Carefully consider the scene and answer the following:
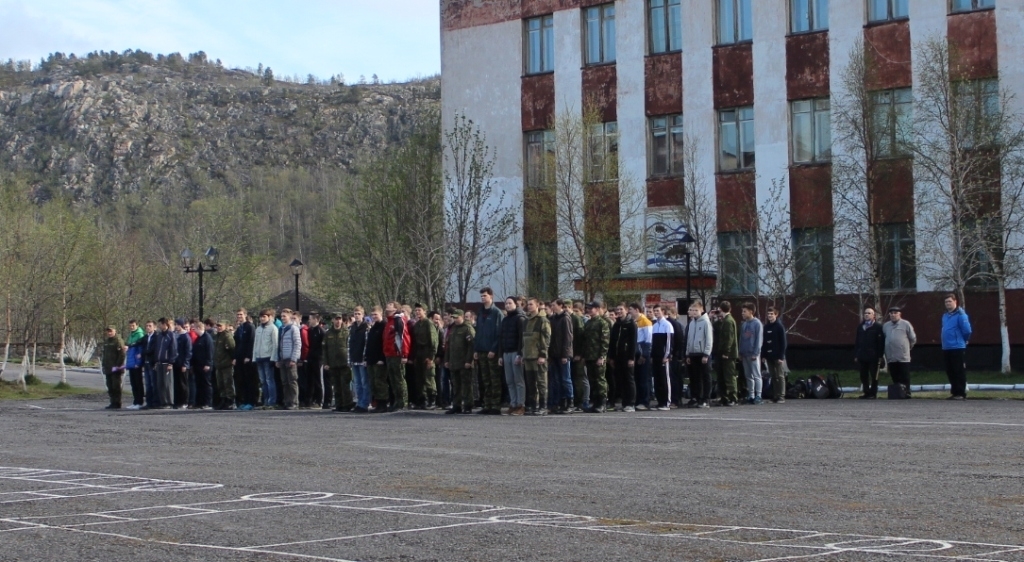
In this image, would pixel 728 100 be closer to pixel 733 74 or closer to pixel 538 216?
pixel 733 74

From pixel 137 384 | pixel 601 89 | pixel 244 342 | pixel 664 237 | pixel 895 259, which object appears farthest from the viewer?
pixel 601 89

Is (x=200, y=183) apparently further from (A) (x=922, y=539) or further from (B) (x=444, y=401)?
(A) (x=922, y=539)

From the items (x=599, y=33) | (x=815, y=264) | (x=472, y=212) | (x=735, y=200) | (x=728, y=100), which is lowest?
(x=815, y=264)

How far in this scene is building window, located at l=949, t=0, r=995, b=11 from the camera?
123 ft

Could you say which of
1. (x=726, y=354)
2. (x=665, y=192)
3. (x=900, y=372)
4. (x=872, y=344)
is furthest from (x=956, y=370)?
(x=665, y=192)

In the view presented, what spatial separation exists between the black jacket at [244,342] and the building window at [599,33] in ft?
62.7

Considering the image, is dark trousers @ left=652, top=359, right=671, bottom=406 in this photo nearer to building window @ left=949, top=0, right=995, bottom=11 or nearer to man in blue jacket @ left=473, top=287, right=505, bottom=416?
man in blue jacket @ left=473, top=287, right=505, bottom=416

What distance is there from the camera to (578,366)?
2500cm

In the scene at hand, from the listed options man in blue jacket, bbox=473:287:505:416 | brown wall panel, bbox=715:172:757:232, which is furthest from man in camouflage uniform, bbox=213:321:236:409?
brown wall panel, bbox=715:172:757:232

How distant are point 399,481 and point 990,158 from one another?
2680cm

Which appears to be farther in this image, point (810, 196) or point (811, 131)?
point (811, 131)

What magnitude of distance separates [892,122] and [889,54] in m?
1.97

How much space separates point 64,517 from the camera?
435 inches

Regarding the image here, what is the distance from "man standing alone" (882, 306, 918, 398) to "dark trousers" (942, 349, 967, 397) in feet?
3.25
